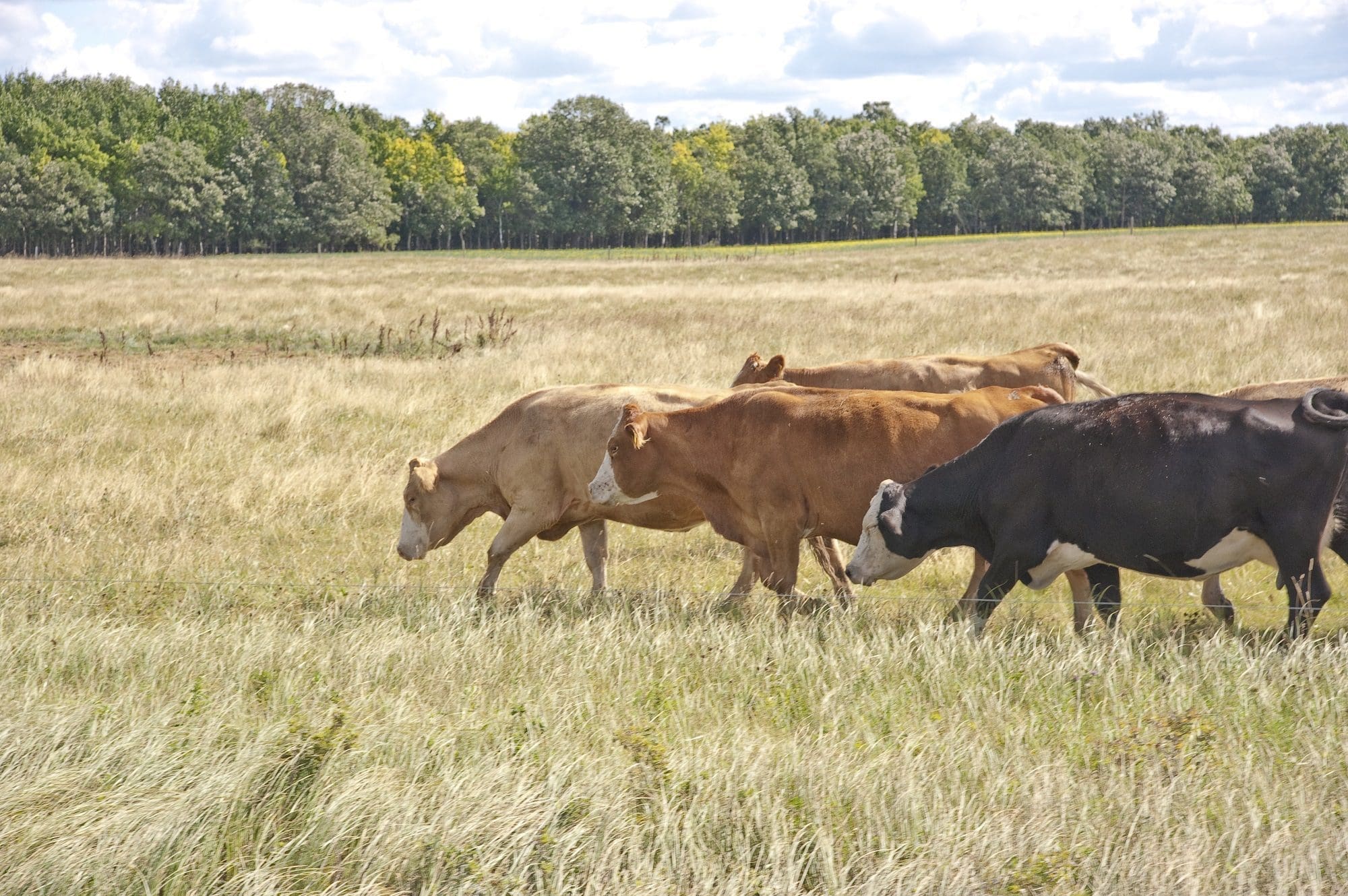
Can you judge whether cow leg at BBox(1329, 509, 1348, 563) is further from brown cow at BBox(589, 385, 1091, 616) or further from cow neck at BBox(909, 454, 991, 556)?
cow neck at BBox(909, 454, 991, 556)

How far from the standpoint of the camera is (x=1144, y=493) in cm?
672

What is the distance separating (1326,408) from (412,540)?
6.43 meters

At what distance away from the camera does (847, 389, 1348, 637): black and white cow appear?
6.52 m

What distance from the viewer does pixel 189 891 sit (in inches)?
157

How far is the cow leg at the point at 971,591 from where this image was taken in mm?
7422

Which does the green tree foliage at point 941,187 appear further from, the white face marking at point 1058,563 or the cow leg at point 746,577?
the white face marking at point 1058,563

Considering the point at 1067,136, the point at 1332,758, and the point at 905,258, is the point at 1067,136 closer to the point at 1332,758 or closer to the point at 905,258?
the point at 905,258

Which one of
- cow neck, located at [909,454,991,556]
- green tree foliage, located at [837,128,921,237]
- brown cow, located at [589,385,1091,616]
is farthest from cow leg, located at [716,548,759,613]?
green tree foliage, located at [837,128,921,237]

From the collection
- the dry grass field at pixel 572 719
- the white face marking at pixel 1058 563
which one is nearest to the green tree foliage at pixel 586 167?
the dry grass field at pixel 572 719

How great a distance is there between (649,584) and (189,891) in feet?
18.2

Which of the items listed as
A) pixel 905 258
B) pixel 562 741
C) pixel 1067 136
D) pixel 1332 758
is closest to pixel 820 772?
pixel 562 741

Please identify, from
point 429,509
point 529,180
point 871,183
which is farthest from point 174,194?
point 429,509

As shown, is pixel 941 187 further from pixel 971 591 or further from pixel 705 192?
pixel 971 591

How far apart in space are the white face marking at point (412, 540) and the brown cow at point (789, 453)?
1.75 metres
